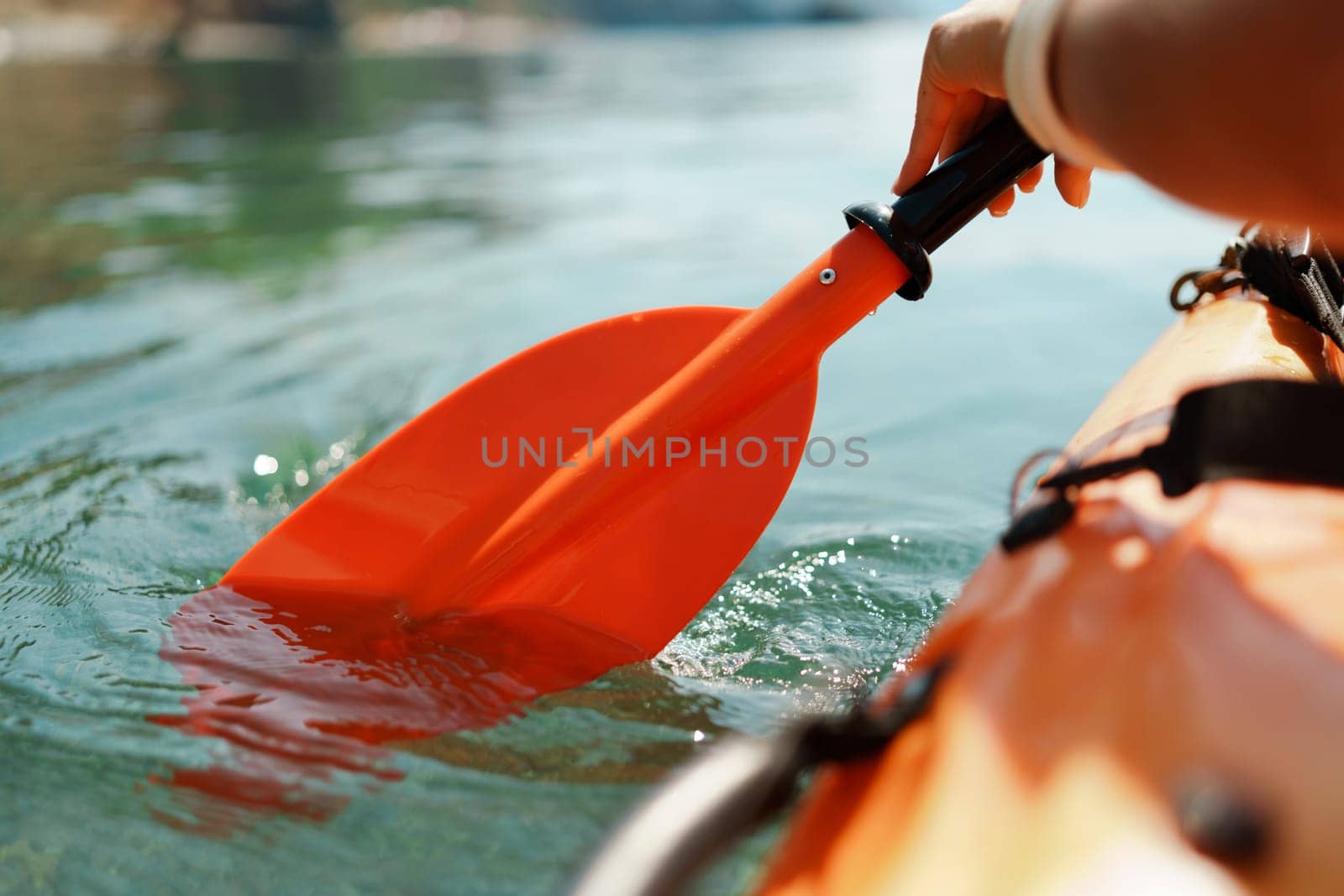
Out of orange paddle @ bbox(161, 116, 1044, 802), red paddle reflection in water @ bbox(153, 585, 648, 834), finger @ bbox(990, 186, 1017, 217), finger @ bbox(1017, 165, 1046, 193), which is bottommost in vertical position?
red paddle reflection in water @ bbox(153, 585, 648, 834)

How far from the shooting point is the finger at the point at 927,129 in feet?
4.91

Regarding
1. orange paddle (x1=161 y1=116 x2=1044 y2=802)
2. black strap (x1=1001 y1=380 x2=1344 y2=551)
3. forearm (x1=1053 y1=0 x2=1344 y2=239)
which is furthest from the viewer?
orange paddle (x1=161 y1=116 x2=1044 y2=802)

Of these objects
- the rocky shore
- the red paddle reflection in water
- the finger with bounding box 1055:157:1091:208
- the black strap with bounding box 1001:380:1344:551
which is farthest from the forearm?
the rocky shore

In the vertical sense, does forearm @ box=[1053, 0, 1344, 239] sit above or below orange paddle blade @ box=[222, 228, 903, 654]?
Answer: above

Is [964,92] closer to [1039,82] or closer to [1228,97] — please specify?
[1039,82]

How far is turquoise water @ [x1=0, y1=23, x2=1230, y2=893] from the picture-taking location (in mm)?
1351

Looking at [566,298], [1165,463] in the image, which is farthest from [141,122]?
[1165,463]

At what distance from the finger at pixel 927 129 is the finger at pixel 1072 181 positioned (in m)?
0.18

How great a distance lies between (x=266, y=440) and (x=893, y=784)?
2.27m

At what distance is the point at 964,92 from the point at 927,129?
0.07 metres

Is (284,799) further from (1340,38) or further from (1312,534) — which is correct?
(1340,38)

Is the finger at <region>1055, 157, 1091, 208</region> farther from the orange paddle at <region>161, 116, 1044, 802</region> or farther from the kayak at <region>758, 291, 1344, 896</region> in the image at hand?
the kayak at <region>758, 291, 1344, 896</region>

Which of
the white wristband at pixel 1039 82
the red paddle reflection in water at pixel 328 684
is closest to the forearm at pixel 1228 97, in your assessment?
the white wristband at pixel 1039 82

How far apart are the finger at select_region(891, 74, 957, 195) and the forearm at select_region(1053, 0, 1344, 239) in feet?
1.71
